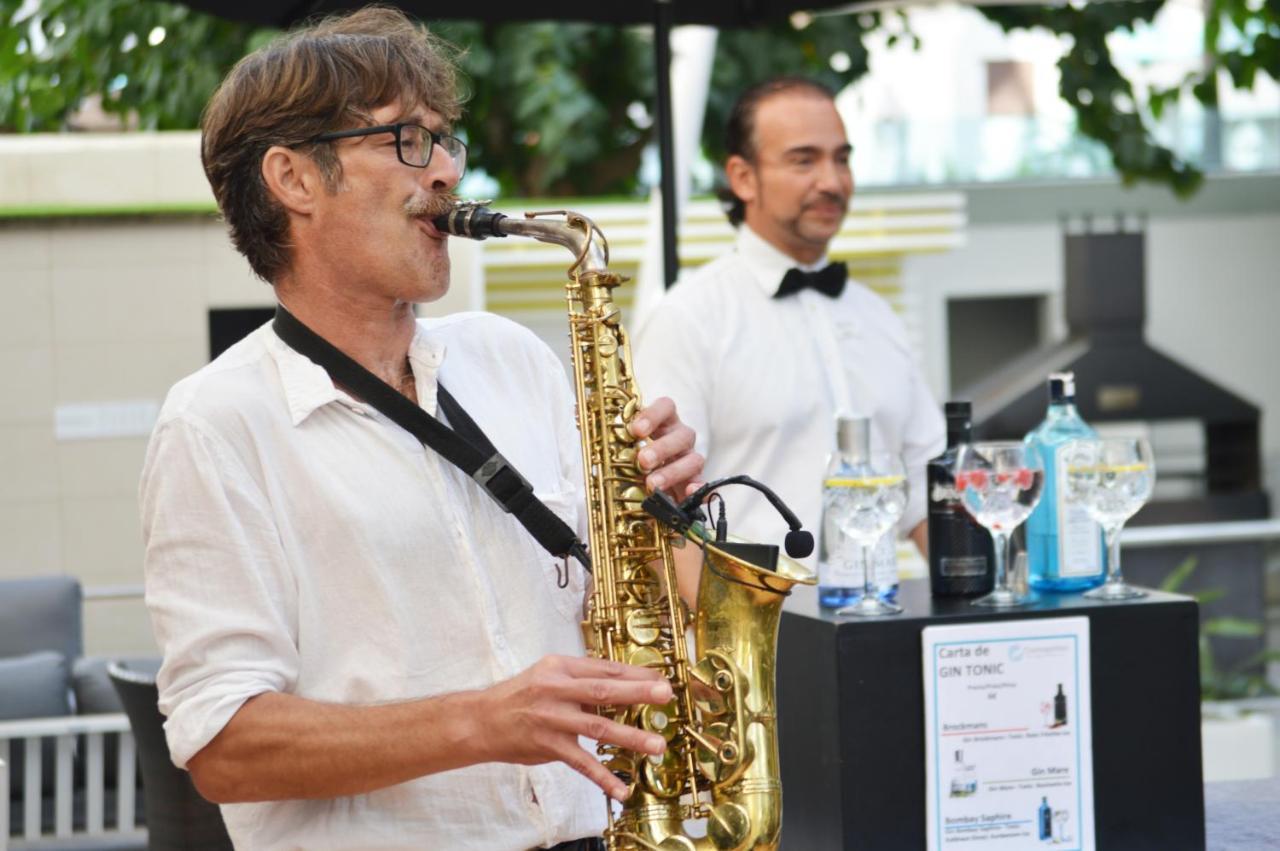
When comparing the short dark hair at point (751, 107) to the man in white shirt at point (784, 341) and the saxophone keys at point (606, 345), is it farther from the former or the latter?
the saxophone keys at point (606, 345)

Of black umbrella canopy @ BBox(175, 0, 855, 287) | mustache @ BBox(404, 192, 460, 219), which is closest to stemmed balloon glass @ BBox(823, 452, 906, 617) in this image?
mustache @ BBox(404, 192, 460, 219)

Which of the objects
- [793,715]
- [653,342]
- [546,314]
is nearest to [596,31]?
[546,314]

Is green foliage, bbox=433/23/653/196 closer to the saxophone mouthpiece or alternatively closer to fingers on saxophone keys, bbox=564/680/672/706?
the saxophone mouthpiece

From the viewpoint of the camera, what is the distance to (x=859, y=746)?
249 centimetres

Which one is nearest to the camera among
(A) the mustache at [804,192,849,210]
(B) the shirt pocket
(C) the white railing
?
(B) the shirt pocket

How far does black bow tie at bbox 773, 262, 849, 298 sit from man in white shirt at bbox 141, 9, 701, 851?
1929mm

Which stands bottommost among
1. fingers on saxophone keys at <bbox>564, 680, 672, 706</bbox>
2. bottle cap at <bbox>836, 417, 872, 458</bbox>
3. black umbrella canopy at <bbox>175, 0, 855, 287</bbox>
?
fingers on saxophone keys at <bbox>564, 680, 672, 706</bbox>

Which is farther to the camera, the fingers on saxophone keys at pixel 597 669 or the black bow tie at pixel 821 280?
the black bow tie at pixel 821 280

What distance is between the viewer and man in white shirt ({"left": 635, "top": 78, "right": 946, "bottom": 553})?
13.0ft

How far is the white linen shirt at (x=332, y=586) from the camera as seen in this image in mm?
2016

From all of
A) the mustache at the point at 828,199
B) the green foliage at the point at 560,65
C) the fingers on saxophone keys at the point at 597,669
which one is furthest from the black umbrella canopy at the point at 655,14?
the green foliage at the point at 560,65

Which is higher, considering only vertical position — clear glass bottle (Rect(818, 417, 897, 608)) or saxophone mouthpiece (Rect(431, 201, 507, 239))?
saxophone mouthpiece (Rect(431, 201, 507, 239))

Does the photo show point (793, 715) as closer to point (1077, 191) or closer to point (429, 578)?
point (429, 578)

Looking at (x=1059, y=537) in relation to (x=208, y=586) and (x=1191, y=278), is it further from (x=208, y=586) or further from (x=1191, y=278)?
(x=1191, y=278)
